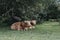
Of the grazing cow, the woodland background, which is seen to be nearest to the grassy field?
the grazing cow

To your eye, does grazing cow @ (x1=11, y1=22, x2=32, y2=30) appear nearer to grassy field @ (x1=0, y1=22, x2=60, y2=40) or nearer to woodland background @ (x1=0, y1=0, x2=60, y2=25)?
woodland background @ (x1=0, y1=0, x2=60, y2=25)

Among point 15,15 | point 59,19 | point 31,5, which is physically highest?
point 31,5

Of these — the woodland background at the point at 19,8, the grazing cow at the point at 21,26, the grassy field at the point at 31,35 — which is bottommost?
the grazing cow at the point at 21,26

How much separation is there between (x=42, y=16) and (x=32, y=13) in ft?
8.88

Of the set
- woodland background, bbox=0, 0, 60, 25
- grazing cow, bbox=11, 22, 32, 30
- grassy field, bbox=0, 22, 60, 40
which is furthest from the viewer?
woodland background, bbox=0, 0, 60, 25

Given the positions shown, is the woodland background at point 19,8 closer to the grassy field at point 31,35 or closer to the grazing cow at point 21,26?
the grazing cow at point 21,26

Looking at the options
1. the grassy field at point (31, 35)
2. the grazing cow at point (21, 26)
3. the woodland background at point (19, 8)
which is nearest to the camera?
the grassy field at point (31, 35)

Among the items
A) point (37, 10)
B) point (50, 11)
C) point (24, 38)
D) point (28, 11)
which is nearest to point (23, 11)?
point (28, 11)

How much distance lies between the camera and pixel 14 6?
10680 millimetres

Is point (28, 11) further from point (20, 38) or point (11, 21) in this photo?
point (20, 38)

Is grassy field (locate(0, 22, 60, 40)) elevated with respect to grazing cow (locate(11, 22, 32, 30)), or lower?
elevated

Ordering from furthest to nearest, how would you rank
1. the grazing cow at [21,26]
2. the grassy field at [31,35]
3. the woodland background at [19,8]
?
1. the woodland background at [19,8]
2. the grazing cow at [21,26]
3. the grassy field at [31,35]

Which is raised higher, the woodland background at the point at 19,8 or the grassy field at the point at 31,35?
the woodland background at the point at 19,8

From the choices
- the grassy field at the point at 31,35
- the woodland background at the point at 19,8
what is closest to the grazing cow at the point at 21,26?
the woodland background at the point at 19,8
